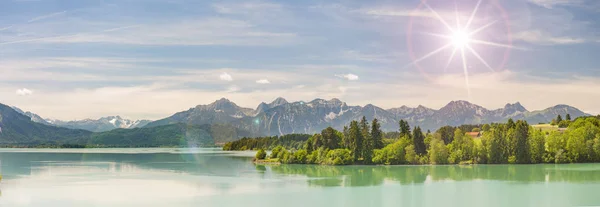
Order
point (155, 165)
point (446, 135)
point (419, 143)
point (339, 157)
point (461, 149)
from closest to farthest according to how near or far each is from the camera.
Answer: point (339, 157) → point (461, 149) → point (419, 143) → point (155, 165) → point (446, 135)

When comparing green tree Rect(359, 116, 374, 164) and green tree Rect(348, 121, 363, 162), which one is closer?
green tree Rect(359, 116, 374, 164)

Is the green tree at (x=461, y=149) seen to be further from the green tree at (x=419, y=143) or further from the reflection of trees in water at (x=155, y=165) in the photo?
the reflection of trees in water at (x=155, y=165)

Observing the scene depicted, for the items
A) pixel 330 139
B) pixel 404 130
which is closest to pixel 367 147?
pixel 330 139

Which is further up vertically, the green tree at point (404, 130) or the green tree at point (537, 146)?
the green tree at point (404, 130)

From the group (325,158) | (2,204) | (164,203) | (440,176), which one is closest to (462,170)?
(440,176)

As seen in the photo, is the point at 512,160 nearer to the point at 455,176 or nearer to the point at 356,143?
the point at 356,143

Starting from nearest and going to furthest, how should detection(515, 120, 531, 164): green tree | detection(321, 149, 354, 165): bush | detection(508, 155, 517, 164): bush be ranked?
detection(508, 155, 517, 164): bush → detection(515, 120, 531, 164): green tree → detection(321, 149, 354, 165): bush

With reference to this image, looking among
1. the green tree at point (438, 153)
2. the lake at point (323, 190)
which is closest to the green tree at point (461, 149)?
the green tree at point (438, 153)

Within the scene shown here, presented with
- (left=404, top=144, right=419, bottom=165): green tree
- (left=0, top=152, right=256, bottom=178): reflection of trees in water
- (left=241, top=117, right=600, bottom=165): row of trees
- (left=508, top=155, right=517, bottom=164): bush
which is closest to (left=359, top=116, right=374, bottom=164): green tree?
(left=241, top=117, right=600, bottom=165): row of trees

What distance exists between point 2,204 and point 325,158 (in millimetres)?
65398

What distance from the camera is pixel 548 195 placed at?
55500mm

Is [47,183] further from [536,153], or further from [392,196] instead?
[536,153]

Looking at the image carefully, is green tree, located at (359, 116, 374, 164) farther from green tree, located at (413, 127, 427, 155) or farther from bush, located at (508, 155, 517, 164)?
bush, located at (508, 155, 517, 164)

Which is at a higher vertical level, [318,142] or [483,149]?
[318,142]
